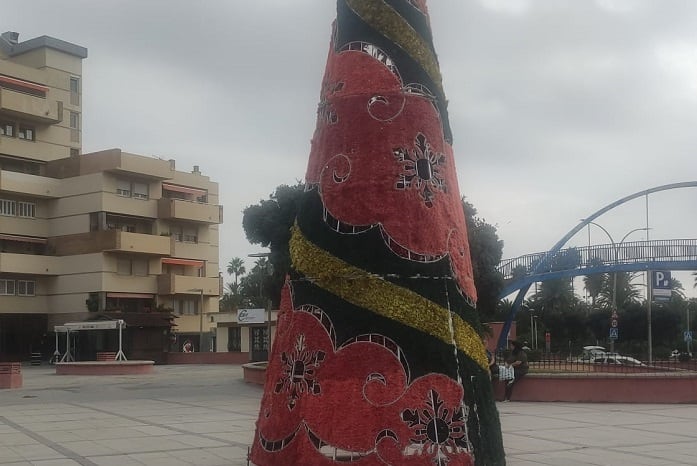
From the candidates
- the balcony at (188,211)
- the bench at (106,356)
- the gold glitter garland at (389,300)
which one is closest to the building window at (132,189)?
the balcony at (188,211)

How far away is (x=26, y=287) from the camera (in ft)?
162

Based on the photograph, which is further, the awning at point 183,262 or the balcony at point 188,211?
the awning at point 183,262

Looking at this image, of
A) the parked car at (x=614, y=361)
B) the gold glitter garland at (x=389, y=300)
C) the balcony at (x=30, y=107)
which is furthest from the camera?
the balcony at (x=30, y=107)

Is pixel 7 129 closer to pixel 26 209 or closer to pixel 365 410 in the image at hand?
pixel 26 209

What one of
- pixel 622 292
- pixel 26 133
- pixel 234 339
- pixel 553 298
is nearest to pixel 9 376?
pixel 26 133

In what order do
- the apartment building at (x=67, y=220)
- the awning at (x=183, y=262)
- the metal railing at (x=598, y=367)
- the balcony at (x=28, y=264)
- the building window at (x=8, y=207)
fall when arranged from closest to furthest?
the metal railing at (x=598, y=367) → the balcony at (x=28, y=264) → the building window at (x=8, y=207) → the apartment building at (x=67, y=220) → the awning at (x=183, y=262)

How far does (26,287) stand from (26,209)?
181 inches

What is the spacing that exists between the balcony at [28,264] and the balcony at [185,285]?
623cm

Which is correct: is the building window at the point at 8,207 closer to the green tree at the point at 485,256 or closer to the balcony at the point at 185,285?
the balcony at the point at 185,285

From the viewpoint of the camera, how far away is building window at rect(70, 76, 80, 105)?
5372cm

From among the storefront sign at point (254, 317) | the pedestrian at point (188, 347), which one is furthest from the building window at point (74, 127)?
the storefront sign at point (254, 317)

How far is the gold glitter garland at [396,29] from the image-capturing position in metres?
8.35

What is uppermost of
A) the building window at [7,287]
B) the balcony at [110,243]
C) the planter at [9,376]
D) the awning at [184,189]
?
the awning at [184,189]

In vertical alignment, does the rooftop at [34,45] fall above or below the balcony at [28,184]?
above
